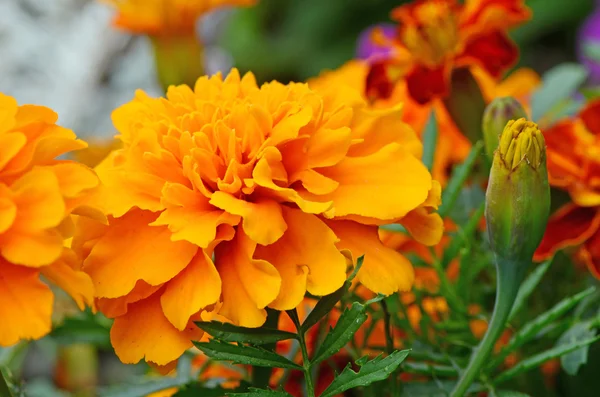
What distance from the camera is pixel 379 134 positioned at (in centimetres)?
35

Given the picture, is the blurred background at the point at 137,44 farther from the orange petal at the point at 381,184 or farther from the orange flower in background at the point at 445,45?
the orange petal at the point at 381,184

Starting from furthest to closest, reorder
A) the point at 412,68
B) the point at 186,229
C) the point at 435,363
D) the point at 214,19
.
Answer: the point at 214,19
the point at 412,68
the point at 435,363
the point at 186,229

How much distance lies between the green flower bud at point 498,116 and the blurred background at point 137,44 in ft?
3.15

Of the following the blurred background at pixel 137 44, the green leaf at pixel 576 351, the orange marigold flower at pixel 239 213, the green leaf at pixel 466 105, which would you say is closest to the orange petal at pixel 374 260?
the orange marigold flower at pixel 239 213

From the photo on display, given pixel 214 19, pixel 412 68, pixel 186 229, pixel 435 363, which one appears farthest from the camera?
pixel 214 19

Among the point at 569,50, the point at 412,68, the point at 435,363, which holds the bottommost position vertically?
the point at 569,50

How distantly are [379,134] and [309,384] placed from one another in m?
0.11

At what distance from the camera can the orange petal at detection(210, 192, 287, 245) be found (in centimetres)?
28

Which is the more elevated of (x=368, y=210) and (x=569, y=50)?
(x=368, y=210)

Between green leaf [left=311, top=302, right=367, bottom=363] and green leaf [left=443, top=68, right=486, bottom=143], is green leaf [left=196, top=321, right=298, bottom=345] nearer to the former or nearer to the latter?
green leaf [left=311, top=302, right=367, bottom=363]

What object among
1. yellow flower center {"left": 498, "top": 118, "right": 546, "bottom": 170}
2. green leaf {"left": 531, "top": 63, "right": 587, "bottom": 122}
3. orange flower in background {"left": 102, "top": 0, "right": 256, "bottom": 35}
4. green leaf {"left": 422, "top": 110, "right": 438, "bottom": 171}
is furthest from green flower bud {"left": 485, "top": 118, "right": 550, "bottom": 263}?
orange flower in background {"left": 102, "top": 0, "right": 256, "bottom": 35}

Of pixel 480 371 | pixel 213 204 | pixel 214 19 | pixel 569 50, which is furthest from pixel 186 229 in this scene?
pixel 569 50

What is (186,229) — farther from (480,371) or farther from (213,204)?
(480,371)

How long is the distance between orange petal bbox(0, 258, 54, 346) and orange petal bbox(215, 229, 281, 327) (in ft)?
0.21
